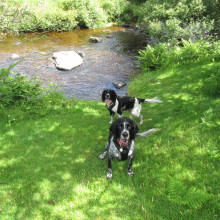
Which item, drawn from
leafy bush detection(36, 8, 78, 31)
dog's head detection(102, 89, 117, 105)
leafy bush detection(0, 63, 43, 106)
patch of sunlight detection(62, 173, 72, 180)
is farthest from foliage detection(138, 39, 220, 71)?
leafy bush detection(36, 8, 78, 31)

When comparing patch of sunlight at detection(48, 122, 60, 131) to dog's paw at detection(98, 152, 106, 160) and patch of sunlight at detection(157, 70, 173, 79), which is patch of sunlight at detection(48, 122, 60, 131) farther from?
patch of sunlight at detection(157, 70, 173, 79)

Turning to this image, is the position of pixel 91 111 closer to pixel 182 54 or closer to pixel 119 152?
pixel 119 152

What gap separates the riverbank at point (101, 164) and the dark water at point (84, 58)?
3.77 m

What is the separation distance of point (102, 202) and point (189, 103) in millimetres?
5030

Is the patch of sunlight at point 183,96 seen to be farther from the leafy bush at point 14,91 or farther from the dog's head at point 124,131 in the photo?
the leafy bush at point 14,91

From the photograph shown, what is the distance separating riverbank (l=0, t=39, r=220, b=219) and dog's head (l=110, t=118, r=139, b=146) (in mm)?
700

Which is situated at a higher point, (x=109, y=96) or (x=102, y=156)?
(x=109, y=96)

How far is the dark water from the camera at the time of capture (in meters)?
11.5

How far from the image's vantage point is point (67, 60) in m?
13.6

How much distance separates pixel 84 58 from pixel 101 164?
1198 cm

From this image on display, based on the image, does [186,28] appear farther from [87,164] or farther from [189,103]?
[87,164]

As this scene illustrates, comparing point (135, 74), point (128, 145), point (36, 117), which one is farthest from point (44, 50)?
point (128, 145)

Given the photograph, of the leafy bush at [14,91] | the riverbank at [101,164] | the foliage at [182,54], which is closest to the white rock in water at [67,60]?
the foliage at [182,54]

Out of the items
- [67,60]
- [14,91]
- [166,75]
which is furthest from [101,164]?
[67,60]
